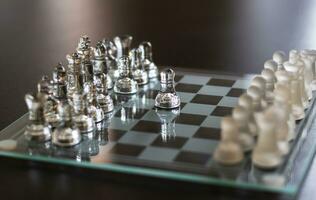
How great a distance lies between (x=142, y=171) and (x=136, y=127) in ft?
0.72

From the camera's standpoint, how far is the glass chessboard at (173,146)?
1.20 metres

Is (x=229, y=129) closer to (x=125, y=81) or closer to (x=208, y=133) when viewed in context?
(x=208, y=133)

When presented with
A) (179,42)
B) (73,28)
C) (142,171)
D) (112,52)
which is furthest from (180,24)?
(142,171)

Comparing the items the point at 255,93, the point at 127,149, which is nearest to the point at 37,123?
the point at 127,149

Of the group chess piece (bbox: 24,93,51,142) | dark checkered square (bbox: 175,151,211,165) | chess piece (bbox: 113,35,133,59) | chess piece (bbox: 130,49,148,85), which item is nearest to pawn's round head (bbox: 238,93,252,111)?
dark checkered square (bbox: 175,151,211,165)

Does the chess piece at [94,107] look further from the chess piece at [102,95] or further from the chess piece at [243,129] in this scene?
the chess piece at [243,129]

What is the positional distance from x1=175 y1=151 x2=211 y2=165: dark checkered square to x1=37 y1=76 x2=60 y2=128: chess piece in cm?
28

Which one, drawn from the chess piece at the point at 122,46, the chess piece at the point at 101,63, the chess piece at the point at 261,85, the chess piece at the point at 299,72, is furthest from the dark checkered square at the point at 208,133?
the chess piece at the point at 122,46

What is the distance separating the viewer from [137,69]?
173cm

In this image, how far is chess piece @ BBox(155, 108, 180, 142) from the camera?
1.38 m

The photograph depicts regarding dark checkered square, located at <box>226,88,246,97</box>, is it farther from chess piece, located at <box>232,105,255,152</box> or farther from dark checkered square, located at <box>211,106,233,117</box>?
chess piece, located at <box>232,105,255,152</box>

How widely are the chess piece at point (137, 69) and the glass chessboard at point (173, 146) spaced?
0.07 m

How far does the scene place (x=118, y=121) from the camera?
1476mm

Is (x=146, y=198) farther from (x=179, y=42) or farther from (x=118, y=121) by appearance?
(x=179, y=42)
